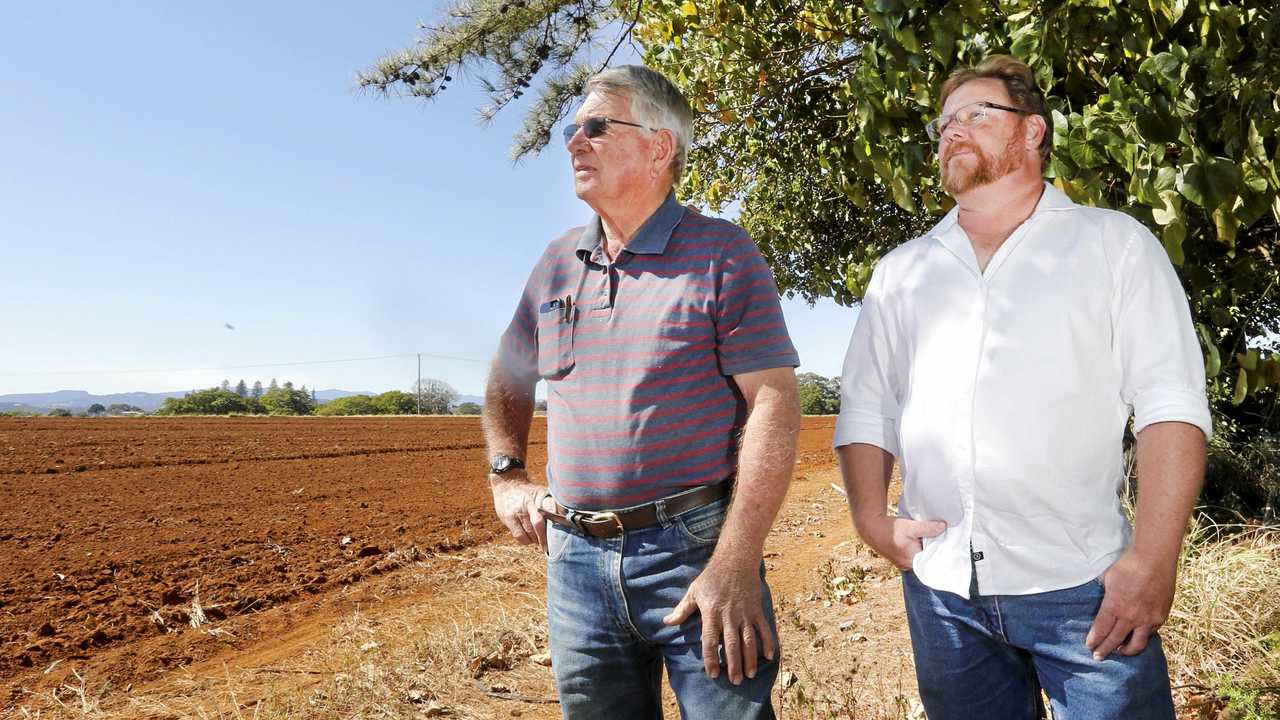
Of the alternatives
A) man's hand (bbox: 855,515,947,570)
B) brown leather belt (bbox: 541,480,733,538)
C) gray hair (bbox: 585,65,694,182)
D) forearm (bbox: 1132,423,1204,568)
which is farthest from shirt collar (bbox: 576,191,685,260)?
forearm (bbox: 1132,423,1204,568)

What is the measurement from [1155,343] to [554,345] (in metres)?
1.27

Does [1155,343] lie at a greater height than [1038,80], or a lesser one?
lesser

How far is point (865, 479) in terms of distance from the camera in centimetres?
195

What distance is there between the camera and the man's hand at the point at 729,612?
185 centimetres

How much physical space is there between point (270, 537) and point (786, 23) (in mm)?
7417

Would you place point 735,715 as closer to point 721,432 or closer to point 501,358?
point 721,432

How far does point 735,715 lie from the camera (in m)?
1.90

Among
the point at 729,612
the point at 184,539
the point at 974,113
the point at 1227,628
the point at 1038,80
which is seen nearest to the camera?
the point at 729,612

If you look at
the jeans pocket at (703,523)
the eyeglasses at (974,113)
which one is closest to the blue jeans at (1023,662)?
the jeans pocket at (703,523)

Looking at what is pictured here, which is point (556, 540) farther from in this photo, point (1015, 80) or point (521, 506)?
point (1015, 80)

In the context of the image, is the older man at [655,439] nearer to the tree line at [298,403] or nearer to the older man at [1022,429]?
the older man at [1022,429]

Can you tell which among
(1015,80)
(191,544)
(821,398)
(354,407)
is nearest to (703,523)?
(1015,80)

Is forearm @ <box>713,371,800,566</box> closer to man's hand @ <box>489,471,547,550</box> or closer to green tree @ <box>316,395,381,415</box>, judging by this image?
man's hand @ <box>489,471,547,550</box>

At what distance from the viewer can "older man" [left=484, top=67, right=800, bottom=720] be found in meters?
1.90
